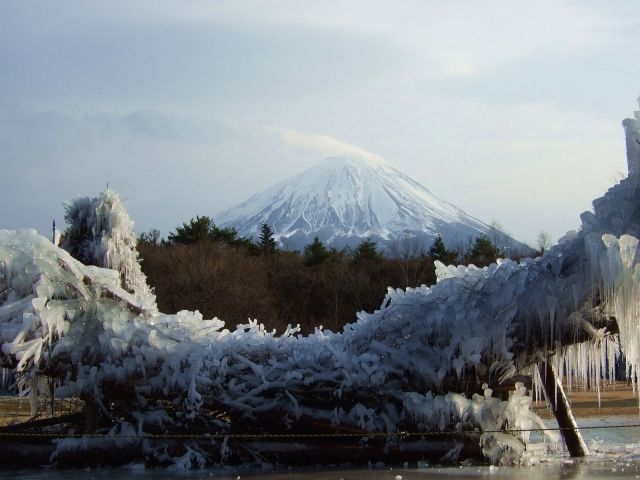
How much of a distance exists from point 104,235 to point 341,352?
7.79 meters

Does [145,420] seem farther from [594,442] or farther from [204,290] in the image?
[204,290]

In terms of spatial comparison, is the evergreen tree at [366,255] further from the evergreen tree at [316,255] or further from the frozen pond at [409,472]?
the frozen pond at [409,472]

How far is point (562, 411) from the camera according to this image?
14.0 metres

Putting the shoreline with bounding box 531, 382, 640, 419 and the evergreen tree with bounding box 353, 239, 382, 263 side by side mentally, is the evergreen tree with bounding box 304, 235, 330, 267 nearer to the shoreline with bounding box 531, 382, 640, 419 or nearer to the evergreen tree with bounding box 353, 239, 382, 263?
the evergreen tree with bounding box 353, 239, 382, 263

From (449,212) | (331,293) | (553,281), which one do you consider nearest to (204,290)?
(331,293)

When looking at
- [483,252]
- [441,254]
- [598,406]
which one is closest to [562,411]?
[598,406]

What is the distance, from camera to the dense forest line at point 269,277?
4053cm

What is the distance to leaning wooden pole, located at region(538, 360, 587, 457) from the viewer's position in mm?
13781

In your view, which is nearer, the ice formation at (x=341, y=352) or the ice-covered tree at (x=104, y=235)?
the ice formation at (x=341, y=352)

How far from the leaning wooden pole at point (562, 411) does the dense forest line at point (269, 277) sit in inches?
992

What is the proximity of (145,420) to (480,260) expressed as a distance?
1810 inches

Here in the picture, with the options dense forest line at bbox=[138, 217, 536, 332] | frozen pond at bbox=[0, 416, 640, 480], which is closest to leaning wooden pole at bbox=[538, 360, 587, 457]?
frozen pond at bbox=[0, 416, 640, 480]

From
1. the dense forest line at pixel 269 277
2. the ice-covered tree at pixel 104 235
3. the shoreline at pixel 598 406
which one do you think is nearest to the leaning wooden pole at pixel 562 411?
the shoreline at pixel 598 406

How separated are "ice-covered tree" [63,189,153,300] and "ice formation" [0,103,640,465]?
534cm
